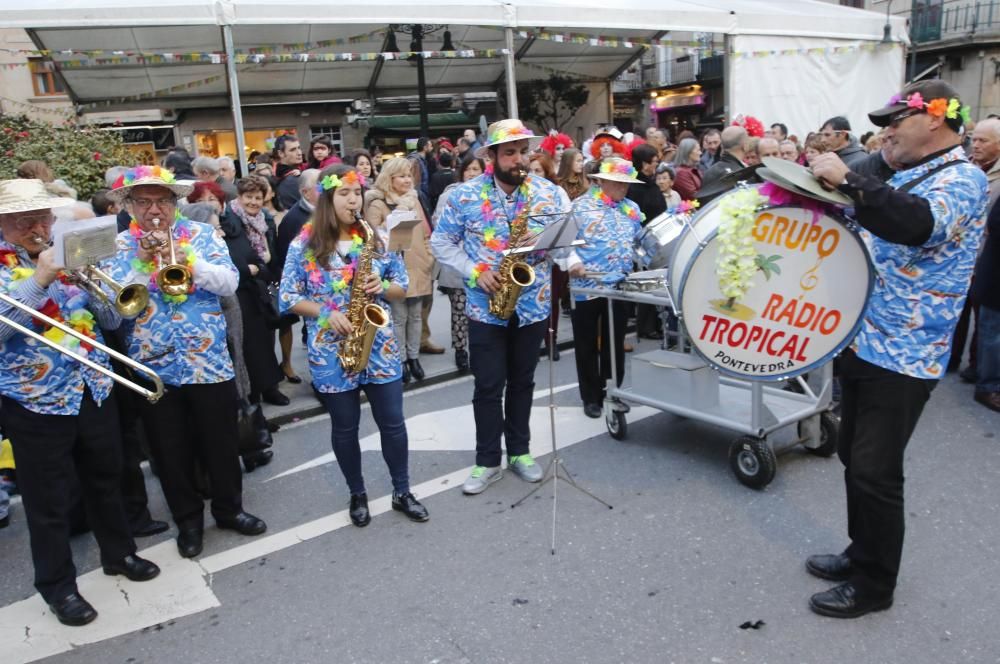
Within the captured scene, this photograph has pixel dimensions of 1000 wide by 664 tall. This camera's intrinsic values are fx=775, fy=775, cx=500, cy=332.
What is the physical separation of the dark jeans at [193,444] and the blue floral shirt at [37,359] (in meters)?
0.52

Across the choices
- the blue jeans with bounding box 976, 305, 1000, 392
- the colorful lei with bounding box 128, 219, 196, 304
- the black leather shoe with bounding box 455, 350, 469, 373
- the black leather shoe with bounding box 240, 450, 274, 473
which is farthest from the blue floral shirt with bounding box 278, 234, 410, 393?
the blue jeans with bounding box 976, 305, 1000, 392

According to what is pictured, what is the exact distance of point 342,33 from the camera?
41.3 ft

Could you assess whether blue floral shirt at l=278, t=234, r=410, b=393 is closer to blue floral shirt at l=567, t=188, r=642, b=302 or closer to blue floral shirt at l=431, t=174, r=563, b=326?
blue floral shirt at l=431, t=174, r=563, b=326

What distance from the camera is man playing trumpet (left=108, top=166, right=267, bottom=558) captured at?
3652 mm

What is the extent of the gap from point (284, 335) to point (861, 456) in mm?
4946

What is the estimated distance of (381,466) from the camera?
497 cm

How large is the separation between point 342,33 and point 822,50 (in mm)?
7631

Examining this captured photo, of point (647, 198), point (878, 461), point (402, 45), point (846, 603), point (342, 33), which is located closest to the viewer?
point (878, 461)

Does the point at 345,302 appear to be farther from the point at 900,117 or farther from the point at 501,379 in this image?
the point at 900,117

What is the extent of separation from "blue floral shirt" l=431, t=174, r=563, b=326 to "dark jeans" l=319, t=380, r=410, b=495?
0.70 metres

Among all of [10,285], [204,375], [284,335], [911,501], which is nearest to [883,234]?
[911,501]

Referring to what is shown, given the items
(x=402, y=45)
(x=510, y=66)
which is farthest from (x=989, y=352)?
(x=402, y=45)

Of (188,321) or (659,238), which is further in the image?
(659,238)

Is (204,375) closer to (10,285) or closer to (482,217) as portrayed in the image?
(10,285)
